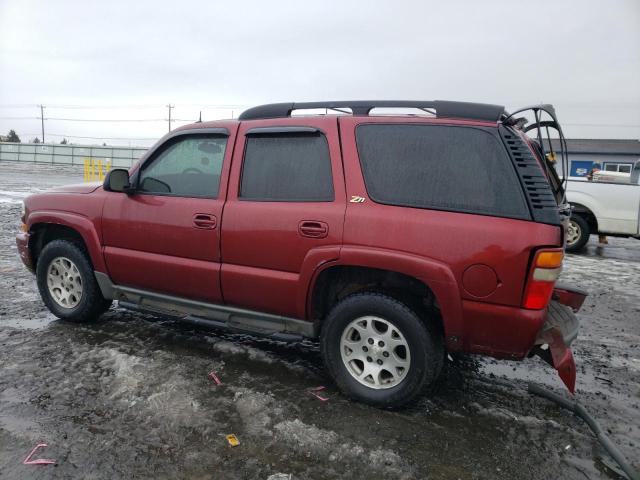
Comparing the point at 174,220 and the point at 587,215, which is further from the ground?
the point at 174,220

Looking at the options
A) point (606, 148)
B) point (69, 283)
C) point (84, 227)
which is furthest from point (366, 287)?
point (606, 148)

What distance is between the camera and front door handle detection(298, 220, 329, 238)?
10.3 feet

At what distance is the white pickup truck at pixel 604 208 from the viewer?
8828 millimetres

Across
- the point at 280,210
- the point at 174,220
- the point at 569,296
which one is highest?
the point at 280,210

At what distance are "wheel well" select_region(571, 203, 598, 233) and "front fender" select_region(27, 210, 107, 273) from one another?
8.56 meters

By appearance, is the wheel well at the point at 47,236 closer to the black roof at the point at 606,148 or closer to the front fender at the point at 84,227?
the front fender at the point at 84,227

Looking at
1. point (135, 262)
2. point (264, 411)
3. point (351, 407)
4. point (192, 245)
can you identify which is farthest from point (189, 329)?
point (351, 407)

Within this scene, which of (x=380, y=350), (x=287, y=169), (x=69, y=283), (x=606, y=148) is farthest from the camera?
(x=606, y=148)

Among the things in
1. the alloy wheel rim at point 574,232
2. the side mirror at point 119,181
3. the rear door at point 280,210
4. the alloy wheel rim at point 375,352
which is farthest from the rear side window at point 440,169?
the alloy wheel rim at point 574,232

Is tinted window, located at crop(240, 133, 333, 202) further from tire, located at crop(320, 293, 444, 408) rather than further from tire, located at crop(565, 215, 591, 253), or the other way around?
tire, located at crop(565, 215, 591, 253)

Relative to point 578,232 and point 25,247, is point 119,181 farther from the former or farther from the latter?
point 578,232

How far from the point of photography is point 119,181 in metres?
3.94

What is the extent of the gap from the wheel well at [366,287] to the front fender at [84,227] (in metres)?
2.05

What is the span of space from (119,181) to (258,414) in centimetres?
226
